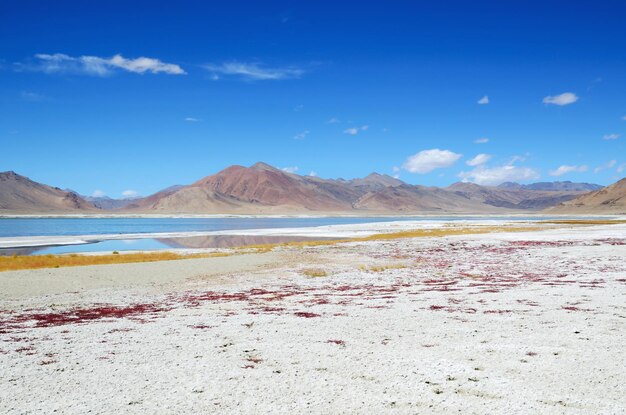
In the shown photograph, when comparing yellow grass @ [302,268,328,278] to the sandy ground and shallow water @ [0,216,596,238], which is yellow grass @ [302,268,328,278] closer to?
the sandy ground

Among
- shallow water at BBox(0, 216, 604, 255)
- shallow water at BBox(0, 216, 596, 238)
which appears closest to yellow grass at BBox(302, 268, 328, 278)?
shallow water at BBox(0, 216, 604, 255)

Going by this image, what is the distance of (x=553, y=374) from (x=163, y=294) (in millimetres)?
14685

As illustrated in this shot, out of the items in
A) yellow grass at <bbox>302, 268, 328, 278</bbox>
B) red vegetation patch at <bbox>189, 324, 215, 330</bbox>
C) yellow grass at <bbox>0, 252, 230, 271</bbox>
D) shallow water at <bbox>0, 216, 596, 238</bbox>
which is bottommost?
yellow grass at <bbox>0, 252, 230, 271</bbox>

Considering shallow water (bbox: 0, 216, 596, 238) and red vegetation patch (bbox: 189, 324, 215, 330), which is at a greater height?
shallow water (bbox: 0, 216, 596, 238)

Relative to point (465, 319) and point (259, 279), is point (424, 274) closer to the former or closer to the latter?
point (259, 279)

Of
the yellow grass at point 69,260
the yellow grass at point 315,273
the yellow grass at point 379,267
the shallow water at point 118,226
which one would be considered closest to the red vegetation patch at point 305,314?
the yellow grass at point 315,273

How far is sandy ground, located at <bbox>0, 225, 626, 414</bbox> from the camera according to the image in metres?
7.78

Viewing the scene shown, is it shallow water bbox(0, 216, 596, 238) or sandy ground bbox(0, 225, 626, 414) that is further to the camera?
shallow water bbox(0, 216, 596, 238)

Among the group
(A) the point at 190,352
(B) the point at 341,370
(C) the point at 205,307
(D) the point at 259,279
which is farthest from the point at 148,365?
(D) the point at 259,279

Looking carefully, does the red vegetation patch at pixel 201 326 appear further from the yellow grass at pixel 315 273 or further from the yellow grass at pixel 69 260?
the yellow grass at pixel 69 260

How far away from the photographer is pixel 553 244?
139 feet

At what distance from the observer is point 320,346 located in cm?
1076

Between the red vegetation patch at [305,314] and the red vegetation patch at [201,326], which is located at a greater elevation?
the red vegetation patch at [305,314]

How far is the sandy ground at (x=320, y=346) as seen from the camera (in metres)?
7.78
